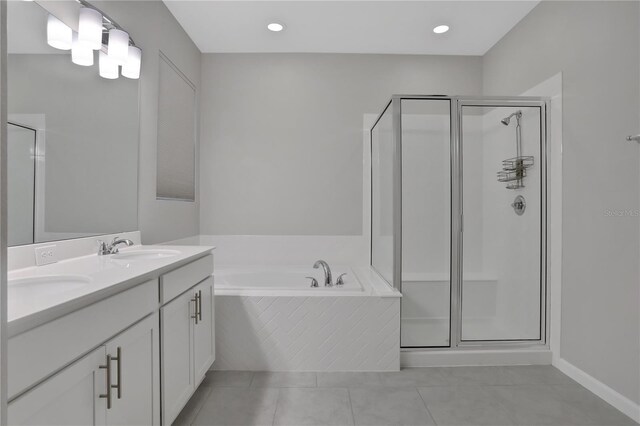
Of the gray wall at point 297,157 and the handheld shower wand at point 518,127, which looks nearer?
the handheld shower wand at point 518,127

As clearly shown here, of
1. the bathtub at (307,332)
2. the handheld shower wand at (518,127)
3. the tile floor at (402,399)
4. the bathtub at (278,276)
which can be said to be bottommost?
the tile floor at (402,399)

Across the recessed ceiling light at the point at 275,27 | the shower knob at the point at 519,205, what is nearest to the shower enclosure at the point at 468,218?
the shower knob at the point at 519,205

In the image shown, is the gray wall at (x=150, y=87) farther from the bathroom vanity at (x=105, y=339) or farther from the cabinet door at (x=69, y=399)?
the cabinet door at (x=69, y=399)

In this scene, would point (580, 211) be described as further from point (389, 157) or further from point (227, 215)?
point (227, 215)

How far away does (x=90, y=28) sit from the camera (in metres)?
1.66

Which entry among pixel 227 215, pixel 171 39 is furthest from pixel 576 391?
pixel 171 39

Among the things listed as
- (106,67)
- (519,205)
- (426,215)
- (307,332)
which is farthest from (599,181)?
(106,67)

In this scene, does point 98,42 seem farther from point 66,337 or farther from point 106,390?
point 106,390

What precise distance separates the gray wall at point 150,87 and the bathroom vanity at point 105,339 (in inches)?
23.1

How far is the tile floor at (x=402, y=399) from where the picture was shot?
168cm

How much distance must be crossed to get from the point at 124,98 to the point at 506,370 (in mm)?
3030

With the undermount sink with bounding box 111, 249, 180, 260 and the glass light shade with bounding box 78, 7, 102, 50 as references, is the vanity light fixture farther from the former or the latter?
the undermount sink with bounding box 111, 249, 180, 260

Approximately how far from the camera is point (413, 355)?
88.4 inches

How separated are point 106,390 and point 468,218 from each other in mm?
2263
